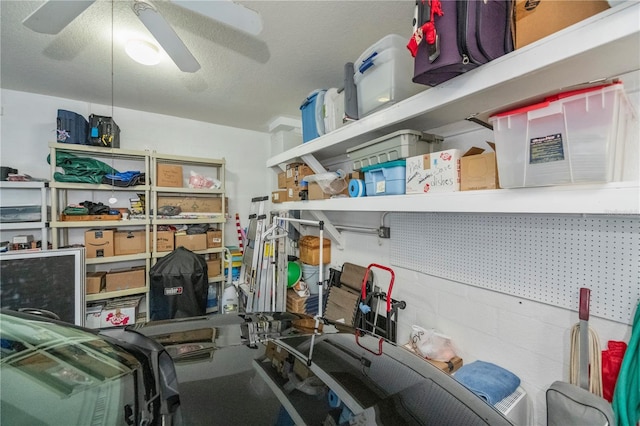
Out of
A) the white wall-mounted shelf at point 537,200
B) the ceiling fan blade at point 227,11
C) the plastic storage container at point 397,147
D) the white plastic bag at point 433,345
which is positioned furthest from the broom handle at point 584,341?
the ceiling fan blade at point 227,11

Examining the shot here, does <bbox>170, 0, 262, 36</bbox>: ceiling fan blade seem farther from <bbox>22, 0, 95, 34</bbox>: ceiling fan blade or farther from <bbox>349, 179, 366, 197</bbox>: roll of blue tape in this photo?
<bbox>349, 179, 366, 197</bbox>: roll of blue tape

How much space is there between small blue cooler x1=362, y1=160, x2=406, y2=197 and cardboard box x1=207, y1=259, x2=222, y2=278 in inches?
94.3

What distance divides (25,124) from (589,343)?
183 inches

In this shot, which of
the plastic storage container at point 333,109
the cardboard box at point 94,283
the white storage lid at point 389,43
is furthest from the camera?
the cardboard box at point 94,283

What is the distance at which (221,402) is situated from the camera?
2.29ft

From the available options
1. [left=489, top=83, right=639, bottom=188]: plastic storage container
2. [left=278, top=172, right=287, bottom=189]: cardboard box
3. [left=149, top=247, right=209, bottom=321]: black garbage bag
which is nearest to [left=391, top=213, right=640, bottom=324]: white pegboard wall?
[left=489, top=83, right=639, bottom=188]: plastic storage container

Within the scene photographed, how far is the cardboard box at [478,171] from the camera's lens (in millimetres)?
1049

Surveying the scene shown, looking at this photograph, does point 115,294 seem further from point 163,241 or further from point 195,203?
point 195,203

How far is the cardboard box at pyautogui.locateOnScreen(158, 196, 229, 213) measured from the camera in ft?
10.1

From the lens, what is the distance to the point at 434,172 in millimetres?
1261

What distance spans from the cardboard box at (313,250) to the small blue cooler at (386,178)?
1.16m

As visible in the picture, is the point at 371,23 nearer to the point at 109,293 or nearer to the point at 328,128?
the point at 328,128

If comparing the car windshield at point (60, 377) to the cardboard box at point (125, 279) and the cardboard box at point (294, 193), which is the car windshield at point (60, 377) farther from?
the cardboard box at point (125, 279)

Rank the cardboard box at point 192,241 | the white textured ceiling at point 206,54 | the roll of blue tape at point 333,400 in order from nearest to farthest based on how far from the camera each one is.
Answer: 1. the roll of blue tape at point 333,400
2. the white textured ceiling at point 206,54
3. the cardboard box at point 192,241
